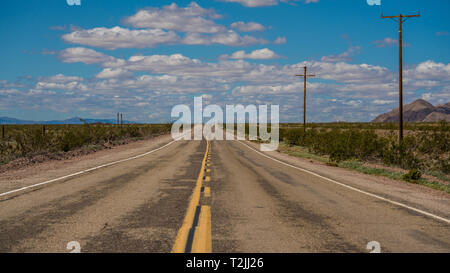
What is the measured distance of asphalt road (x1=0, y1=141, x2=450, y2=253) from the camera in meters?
5.01

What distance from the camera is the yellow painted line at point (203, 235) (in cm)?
478

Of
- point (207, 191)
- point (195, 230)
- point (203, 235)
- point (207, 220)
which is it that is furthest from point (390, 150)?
point (203, 235)

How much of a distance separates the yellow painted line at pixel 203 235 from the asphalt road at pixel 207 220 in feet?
0.05

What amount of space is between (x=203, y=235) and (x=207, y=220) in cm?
96

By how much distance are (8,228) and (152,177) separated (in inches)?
259

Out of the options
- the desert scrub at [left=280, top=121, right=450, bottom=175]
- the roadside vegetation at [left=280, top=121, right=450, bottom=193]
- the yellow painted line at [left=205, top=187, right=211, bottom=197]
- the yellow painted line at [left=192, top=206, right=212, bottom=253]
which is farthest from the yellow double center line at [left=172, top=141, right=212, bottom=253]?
the desert scrub at [left=280, top=121, right=450, bottom=175]

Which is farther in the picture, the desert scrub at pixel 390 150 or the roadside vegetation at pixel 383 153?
the desert scrub at pixel 390 150

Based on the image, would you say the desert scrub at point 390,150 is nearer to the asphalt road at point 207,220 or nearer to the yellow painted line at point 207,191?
the asphalt road at point 207,220

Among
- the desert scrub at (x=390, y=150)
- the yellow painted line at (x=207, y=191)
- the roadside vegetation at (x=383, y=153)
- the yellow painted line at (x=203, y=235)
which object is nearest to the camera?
the yellow painted line at (x=203, y=235)

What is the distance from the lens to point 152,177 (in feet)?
40.2

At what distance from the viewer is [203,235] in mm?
5398

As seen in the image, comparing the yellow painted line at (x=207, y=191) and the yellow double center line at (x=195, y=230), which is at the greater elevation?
the yellow double center line at (x=195, y=230)

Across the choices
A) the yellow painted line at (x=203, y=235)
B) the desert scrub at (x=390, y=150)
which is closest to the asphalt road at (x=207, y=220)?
the yellow painted line at (x=203, y=235)
